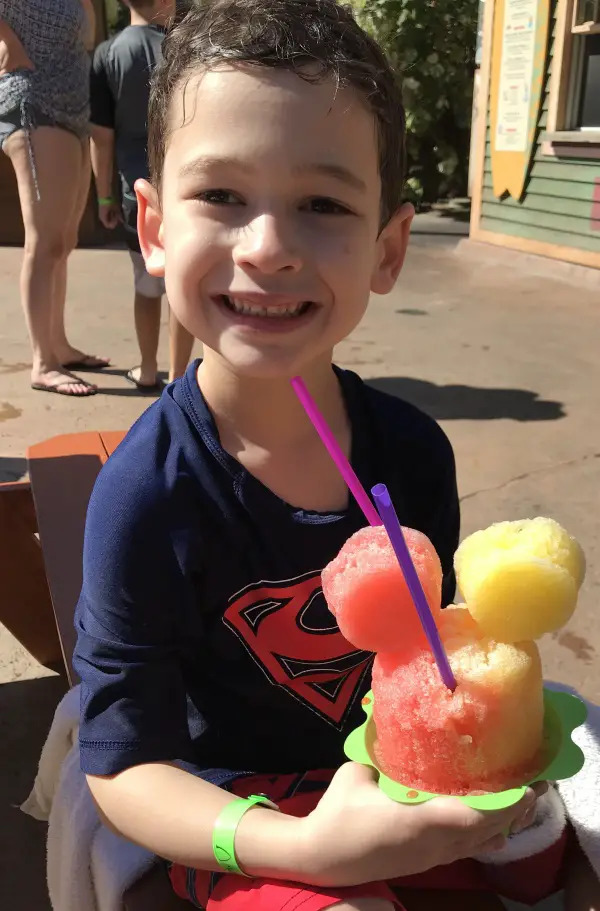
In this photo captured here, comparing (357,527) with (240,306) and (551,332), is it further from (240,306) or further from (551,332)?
(551,332)

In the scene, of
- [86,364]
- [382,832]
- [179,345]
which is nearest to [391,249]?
[382,832]

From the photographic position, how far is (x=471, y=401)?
454 centimetres

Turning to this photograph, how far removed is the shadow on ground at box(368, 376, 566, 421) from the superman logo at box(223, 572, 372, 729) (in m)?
2.94

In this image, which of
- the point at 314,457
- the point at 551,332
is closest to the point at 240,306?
the point at 314,457

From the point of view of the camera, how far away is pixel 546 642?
260cm

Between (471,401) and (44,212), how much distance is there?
2.29m

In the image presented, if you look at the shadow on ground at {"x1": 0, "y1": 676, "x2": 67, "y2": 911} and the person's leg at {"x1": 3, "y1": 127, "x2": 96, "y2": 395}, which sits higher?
the person's leg at {"x1": 3, "y1": 127, "x2": 96, "y2": 395}

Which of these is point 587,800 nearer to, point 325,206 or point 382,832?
point 382,832

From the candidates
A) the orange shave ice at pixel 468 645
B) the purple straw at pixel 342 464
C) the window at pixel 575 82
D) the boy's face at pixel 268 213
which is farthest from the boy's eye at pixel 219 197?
the window at pixel 575 82

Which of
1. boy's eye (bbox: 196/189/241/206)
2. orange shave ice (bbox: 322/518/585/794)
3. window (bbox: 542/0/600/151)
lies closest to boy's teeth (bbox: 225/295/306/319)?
boy's eye (bbox: 196/189/241/206)

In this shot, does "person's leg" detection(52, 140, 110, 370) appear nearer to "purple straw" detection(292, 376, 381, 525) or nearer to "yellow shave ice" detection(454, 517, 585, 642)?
"purple straw" detection(292, 376, 381, 525)

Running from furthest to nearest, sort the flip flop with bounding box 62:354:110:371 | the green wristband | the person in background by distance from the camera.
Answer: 1. the flip flop with bounding box 62:354:110:371
2. the person in background
3. the green wristband

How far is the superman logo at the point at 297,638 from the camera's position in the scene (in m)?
1.31

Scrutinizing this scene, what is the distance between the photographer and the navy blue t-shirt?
122 cm
